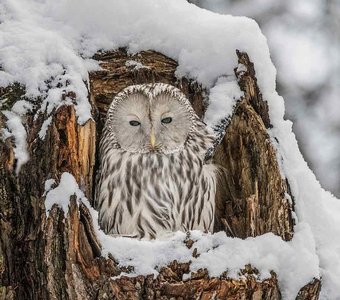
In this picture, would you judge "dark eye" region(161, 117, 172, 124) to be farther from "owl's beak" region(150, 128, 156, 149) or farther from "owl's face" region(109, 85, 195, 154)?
"owl's beak" region(150, 128, 156, 149)

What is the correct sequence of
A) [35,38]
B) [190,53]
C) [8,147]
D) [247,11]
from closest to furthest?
[8,147]
[35,38]
[190,53]
[247,11]

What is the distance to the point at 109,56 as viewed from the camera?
172 inches

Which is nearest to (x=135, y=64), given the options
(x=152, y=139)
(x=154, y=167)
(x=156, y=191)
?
(x=152, y=139)

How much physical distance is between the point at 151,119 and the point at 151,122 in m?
0.01

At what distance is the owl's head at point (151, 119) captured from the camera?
167 inches

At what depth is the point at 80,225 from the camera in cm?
329

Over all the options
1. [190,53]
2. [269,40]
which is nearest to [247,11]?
[269,40]

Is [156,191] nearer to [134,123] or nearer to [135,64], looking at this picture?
[134,123]

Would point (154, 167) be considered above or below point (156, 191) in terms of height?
above

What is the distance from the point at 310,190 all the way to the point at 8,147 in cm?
149

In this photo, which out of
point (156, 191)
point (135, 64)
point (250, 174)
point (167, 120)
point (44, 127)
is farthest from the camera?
point (135, 64)

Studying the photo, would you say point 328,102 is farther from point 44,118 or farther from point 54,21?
point 44,118

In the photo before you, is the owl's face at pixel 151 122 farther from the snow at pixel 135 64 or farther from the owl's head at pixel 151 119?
the snow at pixel 135 64

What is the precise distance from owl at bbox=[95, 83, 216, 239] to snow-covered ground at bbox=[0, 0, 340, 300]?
0.19m
